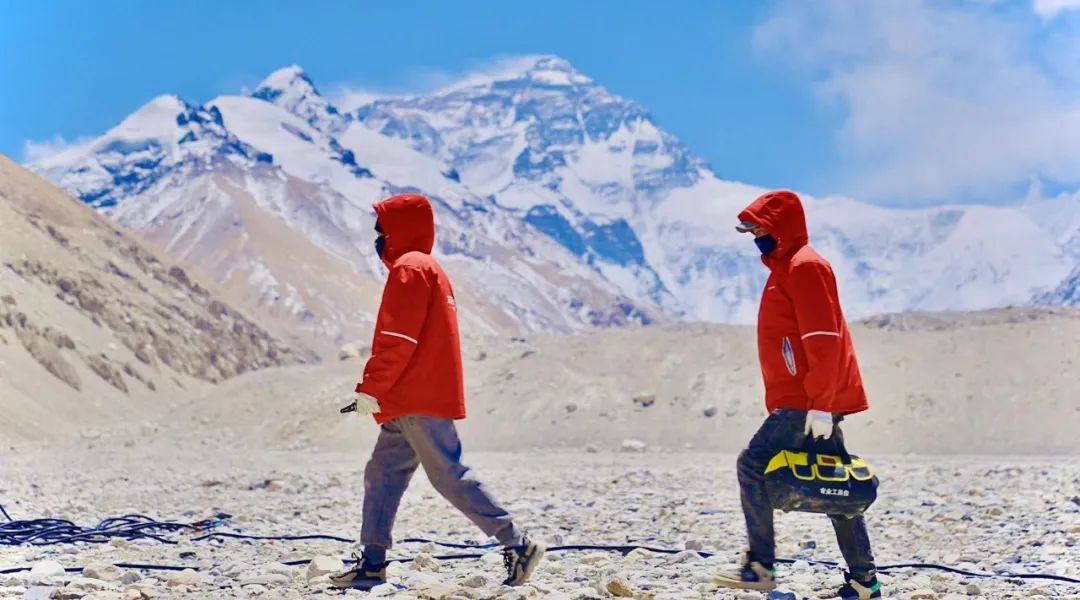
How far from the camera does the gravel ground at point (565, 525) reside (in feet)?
26.1

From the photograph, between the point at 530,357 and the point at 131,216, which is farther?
the point at 131,216

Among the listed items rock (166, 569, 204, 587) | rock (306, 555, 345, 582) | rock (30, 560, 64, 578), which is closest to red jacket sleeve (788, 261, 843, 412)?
rock (306, 555, 345, 582)

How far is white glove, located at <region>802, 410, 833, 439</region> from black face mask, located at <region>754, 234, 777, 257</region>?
3.37 ft

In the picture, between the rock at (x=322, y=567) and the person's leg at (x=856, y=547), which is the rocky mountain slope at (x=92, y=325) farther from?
the person's leg at (x=856, y=547)

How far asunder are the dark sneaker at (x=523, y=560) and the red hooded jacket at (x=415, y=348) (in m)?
0.90

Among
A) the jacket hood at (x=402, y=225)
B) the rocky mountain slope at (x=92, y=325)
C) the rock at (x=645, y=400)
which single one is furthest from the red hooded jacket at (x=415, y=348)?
the rocky mountain slope at (x=92, y=325)

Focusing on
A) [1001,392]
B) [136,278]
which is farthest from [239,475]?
[136,278]

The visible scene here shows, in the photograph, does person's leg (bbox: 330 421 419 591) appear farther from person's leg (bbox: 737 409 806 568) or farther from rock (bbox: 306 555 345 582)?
person's leg (bbox: 737 409 806 568)

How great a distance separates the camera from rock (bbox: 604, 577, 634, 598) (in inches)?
295

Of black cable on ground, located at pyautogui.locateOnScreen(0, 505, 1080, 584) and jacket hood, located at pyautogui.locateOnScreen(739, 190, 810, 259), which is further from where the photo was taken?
black cable on ground, located at pyautogui.locateOnScreen(0, 505, 1080, 584)

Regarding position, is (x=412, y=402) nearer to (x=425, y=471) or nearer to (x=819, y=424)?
(x=425, y=471)

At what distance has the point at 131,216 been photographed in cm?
19300

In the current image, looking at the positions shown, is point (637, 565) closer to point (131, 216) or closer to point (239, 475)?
point (239, 475)

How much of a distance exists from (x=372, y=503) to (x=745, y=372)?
25.2m
